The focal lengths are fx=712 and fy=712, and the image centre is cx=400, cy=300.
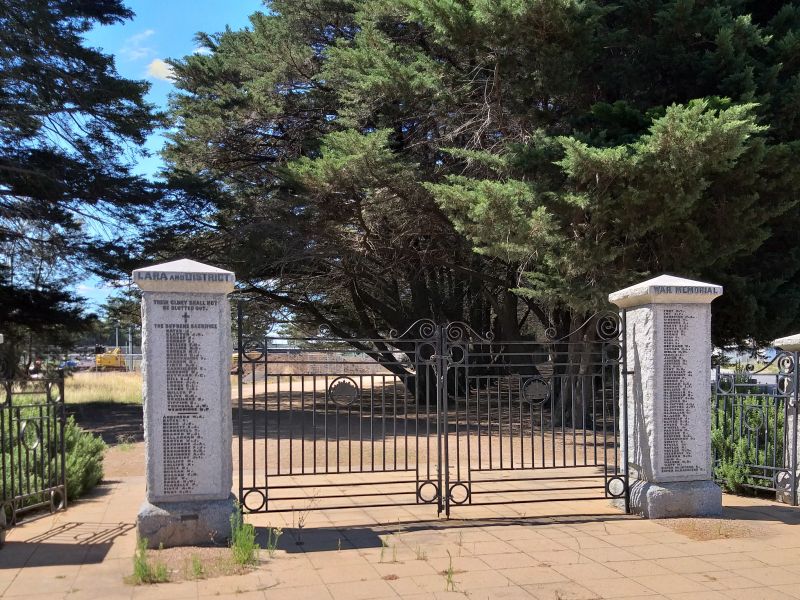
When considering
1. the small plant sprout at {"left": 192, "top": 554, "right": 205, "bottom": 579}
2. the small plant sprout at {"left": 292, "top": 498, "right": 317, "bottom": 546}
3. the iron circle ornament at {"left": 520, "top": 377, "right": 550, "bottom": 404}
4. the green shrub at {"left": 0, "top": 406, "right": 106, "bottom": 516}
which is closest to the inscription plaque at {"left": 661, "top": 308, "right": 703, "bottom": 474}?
the iron circle ornament at {"left": 520, "top": 377, "right": 550, "bottom": 404}

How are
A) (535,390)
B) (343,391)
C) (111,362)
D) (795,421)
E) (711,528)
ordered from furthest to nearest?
(111,362) < (795,421) < (535,390) < (343,391) < (711,528)

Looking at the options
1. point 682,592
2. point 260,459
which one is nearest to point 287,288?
point 260,459

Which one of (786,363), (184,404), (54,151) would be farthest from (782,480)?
(54,151)

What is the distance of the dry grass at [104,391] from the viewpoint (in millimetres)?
25836

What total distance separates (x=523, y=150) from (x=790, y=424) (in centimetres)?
657

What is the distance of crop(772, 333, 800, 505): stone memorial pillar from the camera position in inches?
320

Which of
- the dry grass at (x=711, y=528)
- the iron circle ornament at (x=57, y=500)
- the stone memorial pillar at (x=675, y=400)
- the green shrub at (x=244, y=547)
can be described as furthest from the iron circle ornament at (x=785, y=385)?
the iron circle ornament at (x=57, y=500)

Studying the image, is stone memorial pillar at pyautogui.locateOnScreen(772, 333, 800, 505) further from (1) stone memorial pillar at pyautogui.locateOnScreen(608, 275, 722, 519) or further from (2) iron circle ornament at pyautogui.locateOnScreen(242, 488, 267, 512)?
(2) iron circle ornament at pyautogui.locateOnScreen(242, 488, 267, 512)

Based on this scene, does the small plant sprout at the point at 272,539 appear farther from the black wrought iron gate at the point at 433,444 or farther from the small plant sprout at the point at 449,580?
the small plant sprout at the point at 449,580

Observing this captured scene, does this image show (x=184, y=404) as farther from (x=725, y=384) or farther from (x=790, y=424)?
(x=725, y=384)

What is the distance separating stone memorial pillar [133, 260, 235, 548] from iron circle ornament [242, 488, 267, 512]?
0.75m

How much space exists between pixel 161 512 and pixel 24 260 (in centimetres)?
1559

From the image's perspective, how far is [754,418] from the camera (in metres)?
8.87

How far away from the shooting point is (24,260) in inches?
763
